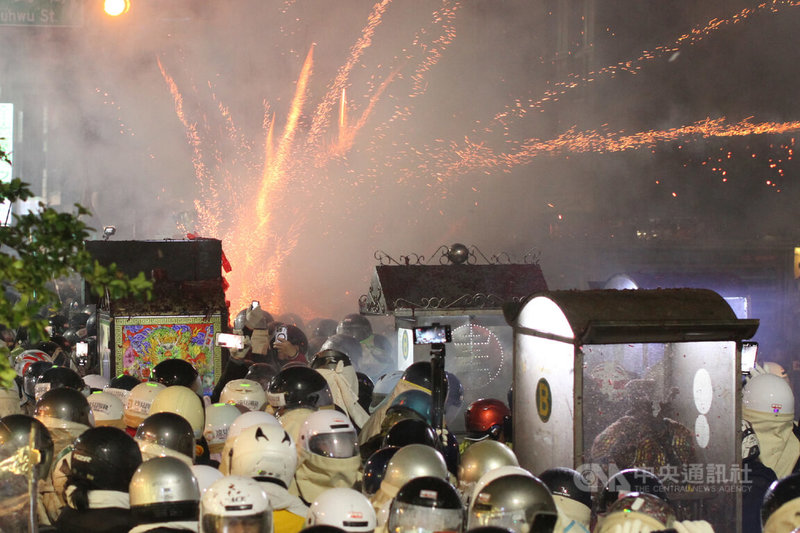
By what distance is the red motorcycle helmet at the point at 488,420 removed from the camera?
27.0ft

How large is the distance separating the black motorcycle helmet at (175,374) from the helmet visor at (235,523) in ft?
14.7

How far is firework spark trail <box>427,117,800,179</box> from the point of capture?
981 inches

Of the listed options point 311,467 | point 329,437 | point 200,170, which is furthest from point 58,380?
point 200,170

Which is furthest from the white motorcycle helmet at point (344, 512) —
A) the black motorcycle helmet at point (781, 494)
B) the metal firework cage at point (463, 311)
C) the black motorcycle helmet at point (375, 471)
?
the metal firework cage at point (463, 311)

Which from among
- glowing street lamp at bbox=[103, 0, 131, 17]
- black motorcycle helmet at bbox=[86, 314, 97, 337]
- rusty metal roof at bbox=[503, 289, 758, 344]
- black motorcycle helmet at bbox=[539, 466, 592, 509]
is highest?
glowing street lamp at bbox=[103, 0, 131, 17]

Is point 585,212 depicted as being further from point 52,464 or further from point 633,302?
point 52,464

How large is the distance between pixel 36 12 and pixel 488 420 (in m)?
12.1

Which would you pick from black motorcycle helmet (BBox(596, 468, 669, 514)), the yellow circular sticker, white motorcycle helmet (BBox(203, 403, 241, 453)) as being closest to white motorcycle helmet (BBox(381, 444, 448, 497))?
black motorcycle helmet (BBox(596, 468, 669, 514))

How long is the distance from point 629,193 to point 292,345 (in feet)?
55.0

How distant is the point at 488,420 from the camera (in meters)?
8.34

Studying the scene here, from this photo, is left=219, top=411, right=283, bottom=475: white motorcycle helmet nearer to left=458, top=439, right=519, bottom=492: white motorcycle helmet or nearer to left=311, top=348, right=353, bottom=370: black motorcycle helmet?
left=458, top=439, right=519, bottom=492: white motorcycle helmet

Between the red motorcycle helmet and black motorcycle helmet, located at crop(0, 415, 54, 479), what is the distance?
13.0 feet

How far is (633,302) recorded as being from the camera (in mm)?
6844

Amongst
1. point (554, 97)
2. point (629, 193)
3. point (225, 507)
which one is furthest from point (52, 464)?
point (629, 193)
